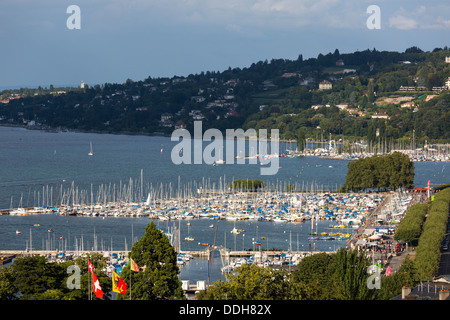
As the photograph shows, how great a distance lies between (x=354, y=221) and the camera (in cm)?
3203

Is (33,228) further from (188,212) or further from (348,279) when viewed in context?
(348,279)

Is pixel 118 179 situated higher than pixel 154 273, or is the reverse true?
pixel 154 273

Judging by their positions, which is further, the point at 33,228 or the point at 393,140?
the point at 393,140

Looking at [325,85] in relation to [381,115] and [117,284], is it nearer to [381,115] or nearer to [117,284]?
[381,115]

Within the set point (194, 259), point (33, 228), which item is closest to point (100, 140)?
point (33, 228)

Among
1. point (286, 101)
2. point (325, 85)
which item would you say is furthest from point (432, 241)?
point (325, 85)

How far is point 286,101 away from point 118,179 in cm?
6833

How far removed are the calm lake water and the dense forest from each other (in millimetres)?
8884

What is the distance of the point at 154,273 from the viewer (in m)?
15.1

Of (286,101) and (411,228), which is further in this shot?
(286,101)

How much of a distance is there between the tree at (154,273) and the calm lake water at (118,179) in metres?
4.20

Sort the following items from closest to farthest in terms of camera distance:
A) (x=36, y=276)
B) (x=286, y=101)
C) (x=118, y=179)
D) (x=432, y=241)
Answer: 1. (x=36, y=276)
2. (x=432, y=241)
3. (x=118, y=179)
4. (x=286, y=101)

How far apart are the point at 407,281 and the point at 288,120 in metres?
83.4

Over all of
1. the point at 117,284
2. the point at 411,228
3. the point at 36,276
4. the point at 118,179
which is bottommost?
the point at 118,179
